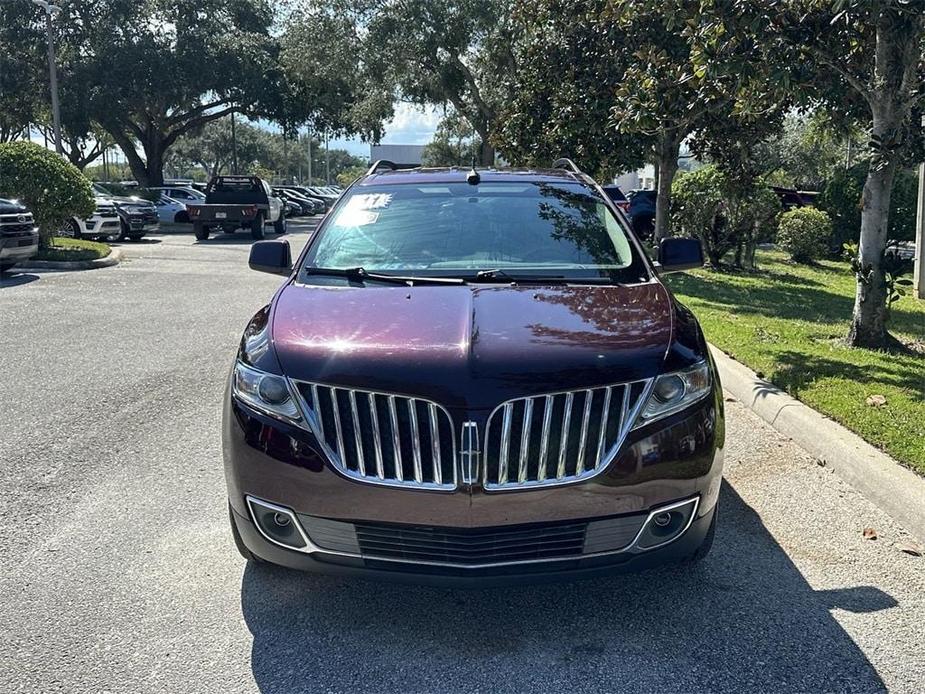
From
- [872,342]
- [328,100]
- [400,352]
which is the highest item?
[328,100]

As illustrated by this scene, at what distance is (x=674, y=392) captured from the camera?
9.98 ft

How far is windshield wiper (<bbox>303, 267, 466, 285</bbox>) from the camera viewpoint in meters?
3.81

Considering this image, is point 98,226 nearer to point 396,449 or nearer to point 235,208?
point 235,208

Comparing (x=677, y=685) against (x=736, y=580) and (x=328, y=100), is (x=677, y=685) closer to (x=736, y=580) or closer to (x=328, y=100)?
(x=736, y=580)

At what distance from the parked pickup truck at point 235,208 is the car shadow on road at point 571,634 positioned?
72.9ft

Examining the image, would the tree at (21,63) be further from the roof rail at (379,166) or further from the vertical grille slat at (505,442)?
the vertical grille slat at (505,442)

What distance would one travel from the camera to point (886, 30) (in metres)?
6.45

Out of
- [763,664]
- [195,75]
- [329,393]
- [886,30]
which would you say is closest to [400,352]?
[329,393]

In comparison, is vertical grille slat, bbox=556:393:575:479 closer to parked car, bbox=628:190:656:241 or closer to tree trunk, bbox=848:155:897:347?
tree trunk, bbox=848:155:897:347

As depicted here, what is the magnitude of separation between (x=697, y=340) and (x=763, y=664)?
122 cm

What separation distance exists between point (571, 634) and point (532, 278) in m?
1.60

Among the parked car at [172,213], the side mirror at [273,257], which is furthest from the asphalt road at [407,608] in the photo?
the parked car at [172,213]

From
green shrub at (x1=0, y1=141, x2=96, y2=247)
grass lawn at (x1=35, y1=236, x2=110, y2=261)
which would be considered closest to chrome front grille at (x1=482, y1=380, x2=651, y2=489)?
grass lawn at (x1=35, y1=236, x2=110, y2=261)

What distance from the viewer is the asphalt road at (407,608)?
2.88 metres
